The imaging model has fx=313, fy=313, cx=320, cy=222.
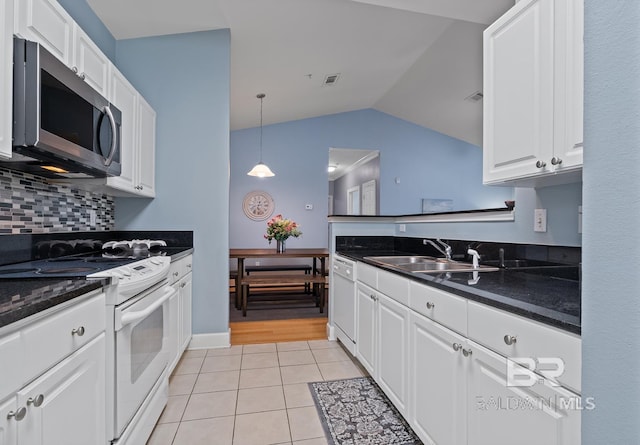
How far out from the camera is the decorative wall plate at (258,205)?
5910 mm

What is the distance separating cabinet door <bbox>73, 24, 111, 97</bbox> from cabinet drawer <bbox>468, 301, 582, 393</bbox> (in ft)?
7.41

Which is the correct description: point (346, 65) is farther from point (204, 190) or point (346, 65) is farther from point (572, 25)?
point (572, 25)

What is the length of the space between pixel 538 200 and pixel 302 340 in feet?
7.55

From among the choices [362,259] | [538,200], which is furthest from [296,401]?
[538,200]

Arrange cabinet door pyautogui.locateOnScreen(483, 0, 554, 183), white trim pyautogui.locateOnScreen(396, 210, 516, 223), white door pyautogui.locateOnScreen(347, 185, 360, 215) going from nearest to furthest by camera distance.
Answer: cabinet door pyautogui.locateOnScreen(483, 0, 554, 183), white trim pyautogui.locateOnScreen(396, 210, 516, 223), white door pyautogui.locateOnScreen(347, 185, 360, 215)

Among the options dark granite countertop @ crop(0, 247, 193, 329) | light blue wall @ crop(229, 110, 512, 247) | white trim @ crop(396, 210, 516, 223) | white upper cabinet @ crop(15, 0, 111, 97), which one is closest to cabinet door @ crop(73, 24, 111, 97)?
white upper cabinet @ crop(15, 0, 111, 97)

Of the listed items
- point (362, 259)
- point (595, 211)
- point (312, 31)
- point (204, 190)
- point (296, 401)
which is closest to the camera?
point (595, 211)

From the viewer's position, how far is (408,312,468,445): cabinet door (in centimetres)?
119

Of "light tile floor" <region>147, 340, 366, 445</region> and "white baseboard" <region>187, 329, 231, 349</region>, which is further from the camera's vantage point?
"white baseboard" <region>187, 329, 231, 349</region>

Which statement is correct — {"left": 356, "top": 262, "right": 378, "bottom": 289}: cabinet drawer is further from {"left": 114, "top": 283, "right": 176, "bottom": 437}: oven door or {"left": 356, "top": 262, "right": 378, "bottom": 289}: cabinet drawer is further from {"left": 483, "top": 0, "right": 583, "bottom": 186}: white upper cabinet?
{"left": 114, "top": 283, "right": 176, "bottom": 437}: oven door

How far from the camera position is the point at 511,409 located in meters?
0.97

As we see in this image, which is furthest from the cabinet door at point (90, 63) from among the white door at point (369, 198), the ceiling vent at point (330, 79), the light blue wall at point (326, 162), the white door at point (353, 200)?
the white door at point (353, 200)

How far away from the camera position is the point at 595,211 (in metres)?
0.53

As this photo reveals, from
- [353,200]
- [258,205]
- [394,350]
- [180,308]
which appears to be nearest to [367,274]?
[394,350]
